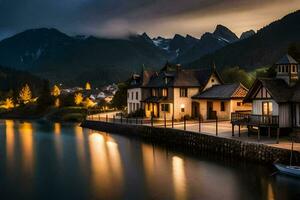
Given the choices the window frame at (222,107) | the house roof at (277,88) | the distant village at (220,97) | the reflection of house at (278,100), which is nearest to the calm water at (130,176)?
the reflection of house at (278,100)

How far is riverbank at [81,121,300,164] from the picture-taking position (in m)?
35.6

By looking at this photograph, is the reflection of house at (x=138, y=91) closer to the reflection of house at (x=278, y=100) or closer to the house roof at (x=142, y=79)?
the house roof at (x=142, y=79)

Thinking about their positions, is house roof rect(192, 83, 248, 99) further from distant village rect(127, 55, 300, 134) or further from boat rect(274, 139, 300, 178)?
boat rect(274, 139, 300, 178)

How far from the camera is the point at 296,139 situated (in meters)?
39.2

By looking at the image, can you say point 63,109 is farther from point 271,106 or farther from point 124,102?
point 271,106

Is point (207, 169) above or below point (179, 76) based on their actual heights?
below

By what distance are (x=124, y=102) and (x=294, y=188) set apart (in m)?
80.4

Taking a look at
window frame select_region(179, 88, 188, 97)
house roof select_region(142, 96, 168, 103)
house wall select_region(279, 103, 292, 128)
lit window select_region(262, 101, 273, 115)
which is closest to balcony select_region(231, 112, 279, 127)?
house wall select_region(279, 103, 292, 128)

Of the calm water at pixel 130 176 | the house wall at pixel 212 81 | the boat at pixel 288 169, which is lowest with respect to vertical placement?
the calm water at pixel 130 176

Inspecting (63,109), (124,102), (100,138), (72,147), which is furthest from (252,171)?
(63,109)

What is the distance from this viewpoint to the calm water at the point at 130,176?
96.6 ft

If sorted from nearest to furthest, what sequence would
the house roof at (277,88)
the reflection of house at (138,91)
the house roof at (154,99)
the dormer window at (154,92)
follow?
the house roof at (277,88) < the house roof at (154,99) < the dormer window at (154,92) < the reflection of house at (138,91)

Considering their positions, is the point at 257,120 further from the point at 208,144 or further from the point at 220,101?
the point at 220,101

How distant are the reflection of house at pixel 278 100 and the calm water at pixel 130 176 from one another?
21.1ft
